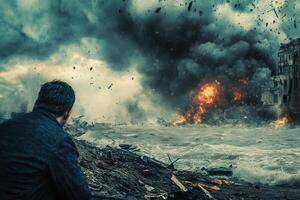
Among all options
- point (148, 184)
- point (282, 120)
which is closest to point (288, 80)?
point (282, 120)

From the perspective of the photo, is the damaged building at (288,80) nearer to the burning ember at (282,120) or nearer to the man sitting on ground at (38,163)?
the burning ember at (282,120)

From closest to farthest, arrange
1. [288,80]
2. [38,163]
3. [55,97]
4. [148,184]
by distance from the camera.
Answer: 1. [38,163]
2. [55,97]
3. [148,184]
4. [288,80]

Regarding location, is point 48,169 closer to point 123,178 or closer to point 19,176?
point 19,176

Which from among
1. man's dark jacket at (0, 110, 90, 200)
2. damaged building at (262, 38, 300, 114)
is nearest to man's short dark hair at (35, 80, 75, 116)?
man's dark jacket at (0, 110, 90, 200)

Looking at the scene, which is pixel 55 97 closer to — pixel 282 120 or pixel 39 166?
pixel 39 166

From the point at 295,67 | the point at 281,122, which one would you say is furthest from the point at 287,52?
the point at 281,122

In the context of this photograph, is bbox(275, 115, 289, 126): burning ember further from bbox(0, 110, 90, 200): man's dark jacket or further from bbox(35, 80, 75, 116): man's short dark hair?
bbox(0, 110, 90, 200): man's dark jacket
